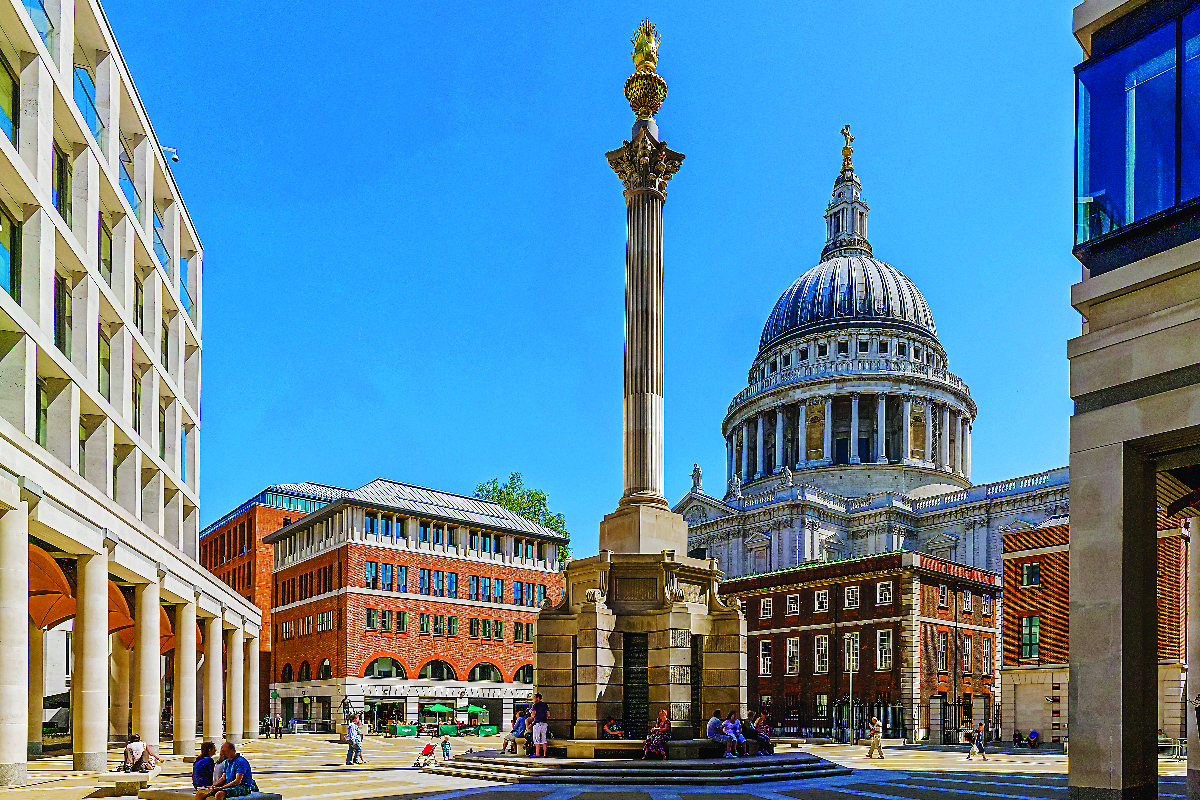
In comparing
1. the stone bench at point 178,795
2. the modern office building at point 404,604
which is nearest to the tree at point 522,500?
the modern office building at point 404,604

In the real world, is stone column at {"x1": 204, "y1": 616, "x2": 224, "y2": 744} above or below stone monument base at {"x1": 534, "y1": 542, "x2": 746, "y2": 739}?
below

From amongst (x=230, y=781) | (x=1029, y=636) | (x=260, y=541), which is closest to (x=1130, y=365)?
(x=230, y=781)

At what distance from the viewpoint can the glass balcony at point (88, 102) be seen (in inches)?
1468

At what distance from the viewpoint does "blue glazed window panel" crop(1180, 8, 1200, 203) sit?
61.5ft

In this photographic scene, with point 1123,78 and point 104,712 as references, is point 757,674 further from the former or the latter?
point 1123,78

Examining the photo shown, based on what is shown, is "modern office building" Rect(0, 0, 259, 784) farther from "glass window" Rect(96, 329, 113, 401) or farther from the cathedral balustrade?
the cathedral balustrade

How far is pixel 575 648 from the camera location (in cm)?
3266

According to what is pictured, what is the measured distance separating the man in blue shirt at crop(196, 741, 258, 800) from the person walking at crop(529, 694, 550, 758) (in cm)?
1162

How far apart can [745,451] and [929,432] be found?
2159 cm

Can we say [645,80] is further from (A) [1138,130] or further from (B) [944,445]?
(B) [944,445]

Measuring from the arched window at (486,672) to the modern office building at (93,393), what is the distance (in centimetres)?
3458

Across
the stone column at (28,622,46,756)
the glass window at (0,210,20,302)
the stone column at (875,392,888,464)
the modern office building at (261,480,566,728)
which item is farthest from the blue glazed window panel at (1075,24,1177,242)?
the stone column at (875,392,888,464)

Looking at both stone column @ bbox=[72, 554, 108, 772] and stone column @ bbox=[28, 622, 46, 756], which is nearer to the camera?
stone column @ bbox=[72, 554, 108, 772]

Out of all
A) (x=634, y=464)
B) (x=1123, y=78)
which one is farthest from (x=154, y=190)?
(x=1123, y=78)
